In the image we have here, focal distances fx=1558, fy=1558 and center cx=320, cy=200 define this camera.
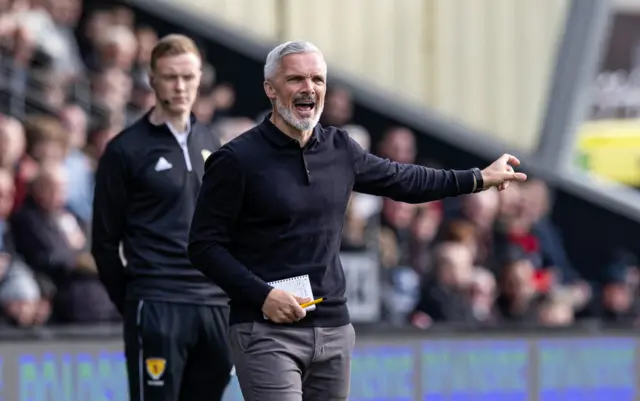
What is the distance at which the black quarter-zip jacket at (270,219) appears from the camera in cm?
636

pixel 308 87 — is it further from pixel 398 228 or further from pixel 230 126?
pixel 230 126

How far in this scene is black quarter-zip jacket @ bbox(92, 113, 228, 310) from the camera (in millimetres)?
7719

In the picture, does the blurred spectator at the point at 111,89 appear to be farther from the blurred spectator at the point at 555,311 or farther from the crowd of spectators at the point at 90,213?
the blurred spectator at the point at 555,311

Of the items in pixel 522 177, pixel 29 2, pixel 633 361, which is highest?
pixel 29 2

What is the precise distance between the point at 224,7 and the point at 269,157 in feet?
32.7

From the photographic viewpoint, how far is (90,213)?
38.8 feet

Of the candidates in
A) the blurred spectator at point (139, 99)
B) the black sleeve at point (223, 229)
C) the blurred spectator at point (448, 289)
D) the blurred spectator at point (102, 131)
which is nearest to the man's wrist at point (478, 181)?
the black sleeve at point (223, 229)

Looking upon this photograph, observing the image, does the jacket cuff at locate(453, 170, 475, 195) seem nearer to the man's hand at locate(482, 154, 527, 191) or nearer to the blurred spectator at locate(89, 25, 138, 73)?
the man's hand at locate(482, 154, 527, 191)

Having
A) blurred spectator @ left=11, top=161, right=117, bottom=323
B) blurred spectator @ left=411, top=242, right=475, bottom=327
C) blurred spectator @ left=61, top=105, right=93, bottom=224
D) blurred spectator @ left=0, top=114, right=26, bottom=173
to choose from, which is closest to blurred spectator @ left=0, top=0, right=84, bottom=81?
blurred spectator @ left=61, top=105, right=93, bottom=224

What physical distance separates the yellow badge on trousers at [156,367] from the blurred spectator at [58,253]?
2.66 m

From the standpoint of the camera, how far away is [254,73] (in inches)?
624

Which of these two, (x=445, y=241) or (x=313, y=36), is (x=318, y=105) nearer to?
(x=445, y=241)

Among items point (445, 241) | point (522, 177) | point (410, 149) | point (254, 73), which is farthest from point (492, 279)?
point (522, 177)

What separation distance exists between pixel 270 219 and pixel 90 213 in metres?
5.64
